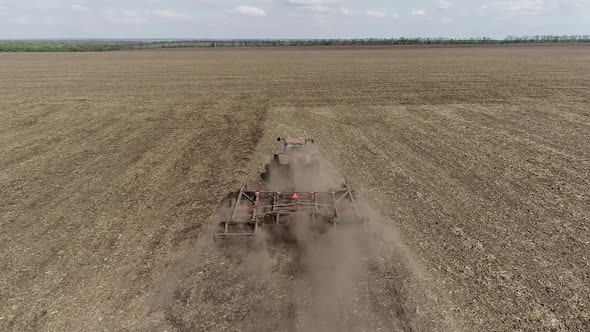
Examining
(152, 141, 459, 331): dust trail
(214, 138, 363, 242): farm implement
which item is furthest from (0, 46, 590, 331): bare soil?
(214, 138, 363, 242): farm implement

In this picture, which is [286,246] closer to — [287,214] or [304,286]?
[287,214]

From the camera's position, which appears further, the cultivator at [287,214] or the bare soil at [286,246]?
the cultivator at [287,214]

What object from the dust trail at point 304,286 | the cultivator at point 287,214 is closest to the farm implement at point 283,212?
the cultivator at point 287,214

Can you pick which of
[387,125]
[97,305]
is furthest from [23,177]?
[387,125]

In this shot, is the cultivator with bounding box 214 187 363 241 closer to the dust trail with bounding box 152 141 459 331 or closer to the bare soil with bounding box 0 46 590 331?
the dust trail with bounding box 152 141 459 331

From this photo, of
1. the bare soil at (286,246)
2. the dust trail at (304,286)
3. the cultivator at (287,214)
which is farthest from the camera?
the cultivator at (287,214)

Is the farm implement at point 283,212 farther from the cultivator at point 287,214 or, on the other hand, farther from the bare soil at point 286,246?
the bare soil at point 286,246
